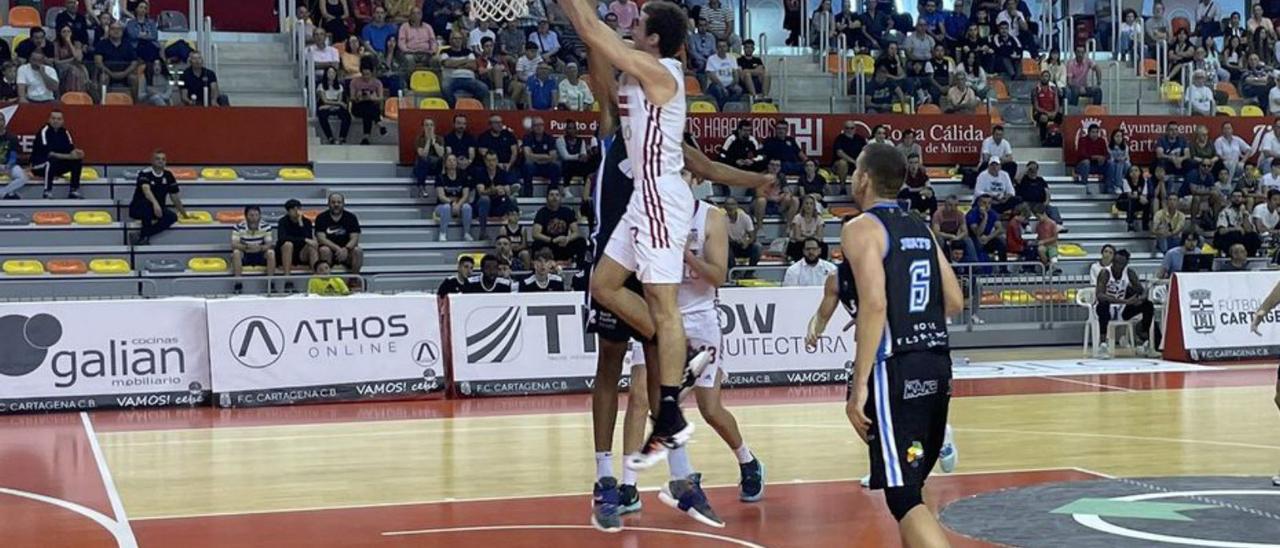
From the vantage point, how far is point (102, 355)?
605 inches

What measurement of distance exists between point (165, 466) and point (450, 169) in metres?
11.7

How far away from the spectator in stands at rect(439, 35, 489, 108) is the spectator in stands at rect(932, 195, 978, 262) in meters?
7.19

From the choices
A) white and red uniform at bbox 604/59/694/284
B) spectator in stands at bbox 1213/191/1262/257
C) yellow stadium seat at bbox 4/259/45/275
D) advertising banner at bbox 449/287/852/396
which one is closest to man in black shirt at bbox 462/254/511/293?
advertising banner at bbox 449/287/852/396

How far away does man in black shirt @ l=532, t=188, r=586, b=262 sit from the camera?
21.5 meters

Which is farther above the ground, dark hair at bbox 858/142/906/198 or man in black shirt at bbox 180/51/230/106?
man in black shirt at bbox 180/51/230/106

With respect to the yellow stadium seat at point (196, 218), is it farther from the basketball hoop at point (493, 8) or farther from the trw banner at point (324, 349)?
the basketball hoop at point (493, 8)

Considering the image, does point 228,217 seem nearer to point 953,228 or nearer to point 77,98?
point 77,98

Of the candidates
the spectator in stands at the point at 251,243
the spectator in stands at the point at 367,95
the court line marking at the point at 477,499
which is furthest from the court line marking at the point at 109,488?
the spectator in stands at the point at 367,95

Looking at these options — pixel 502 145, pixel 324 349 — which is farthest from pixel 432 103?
pixel 324 349

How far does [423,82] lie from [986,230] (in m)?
8.98

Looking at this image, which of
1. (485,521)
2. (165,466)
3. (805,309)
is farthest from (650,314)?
(805,309)

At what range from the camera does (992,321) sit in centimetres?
2236

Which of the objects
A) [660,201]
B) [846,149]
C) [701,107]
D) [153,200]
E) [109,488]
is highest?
[701,107]

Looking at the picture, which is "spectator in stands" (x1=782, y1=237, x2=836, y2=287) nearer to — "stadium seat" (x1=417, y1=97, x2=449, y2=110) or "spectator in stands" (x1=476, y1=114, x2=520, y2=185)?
"spectator in stands" (x1=476, y1=114, x2=520, y2=185)
